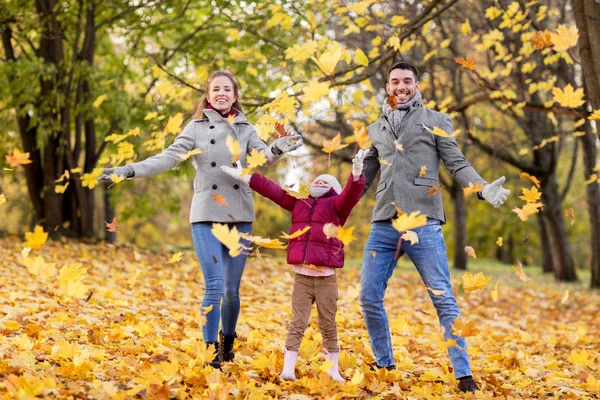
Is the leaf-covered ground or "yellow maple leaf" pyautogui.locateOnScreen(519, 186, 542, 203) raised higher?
"yellow maple leaf" pyautogui.locateOnScreen(519, 186, 542, 203)

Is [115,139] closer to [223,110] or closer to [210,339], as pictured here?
[223,110]

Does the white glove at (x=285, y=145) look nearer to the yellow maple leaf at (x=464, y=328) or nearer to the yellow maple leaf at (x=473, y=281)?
the yellow maple leaf at (x=473, y=281)

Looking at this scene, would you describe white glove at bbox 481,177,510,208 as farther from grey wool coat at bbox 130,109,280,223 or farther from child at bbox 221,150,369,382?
grey wool coat at bbox 130,109,280,223

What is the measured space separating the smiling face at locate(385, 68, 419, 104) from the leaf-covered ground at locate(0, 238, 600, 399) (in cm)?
123

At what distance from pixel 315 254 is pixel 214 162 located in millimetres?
906

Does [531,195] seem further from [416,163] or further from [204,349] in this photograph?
[204,349]

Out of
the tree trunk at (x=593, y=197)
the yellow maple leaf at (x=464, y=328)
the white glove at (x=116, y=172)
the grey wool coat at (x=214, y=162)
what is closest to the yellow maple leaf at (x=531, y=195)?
the yellow maple leaf at (x=464, y=328)

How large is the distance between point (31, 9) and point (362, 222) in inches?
735

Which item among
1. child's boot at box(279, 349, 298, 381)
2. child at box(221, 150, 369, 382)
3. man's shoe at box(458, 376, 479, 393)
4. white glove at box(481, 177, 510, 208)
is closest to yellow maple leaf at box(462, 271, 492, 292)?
white glove at box(481, 177, 510, 208)

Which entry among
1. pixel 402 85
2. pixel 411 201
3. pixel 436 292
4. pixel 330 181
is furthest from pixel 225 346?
pixel 402 85

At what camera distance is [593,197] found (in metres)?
12.9

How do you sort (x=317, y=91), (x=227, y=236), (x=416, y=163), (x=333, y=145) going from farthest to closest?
1. (x=317, y=91)
2. (x=416, y=163)
3. (x=333, y=145)
4. (x=227, y=236)

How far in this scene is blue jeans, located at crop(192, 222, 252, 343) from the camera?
3.79 metres

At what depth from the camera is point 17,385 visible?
113 inches
